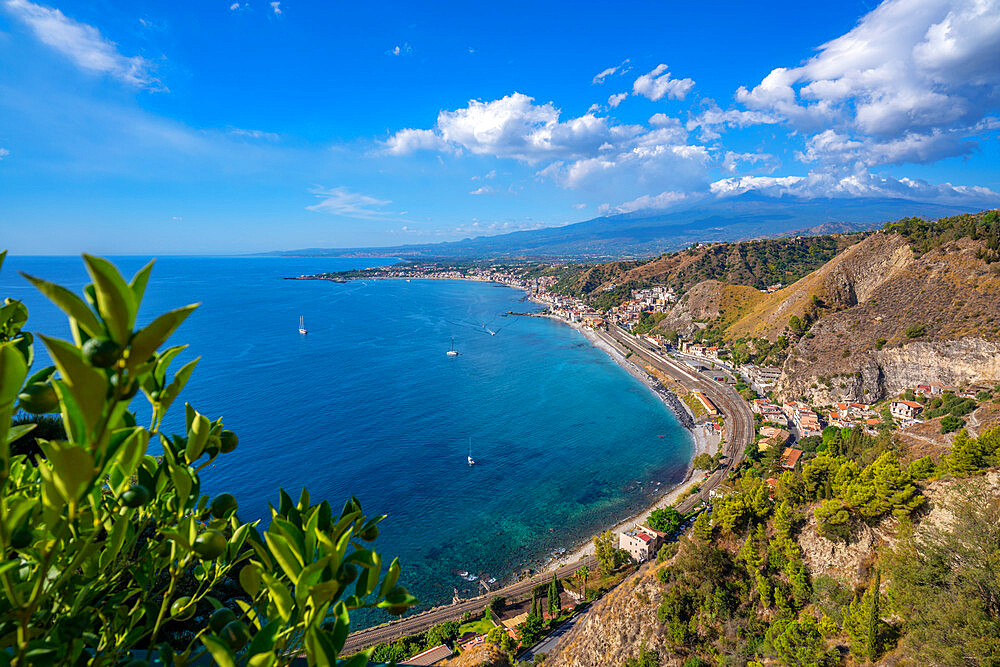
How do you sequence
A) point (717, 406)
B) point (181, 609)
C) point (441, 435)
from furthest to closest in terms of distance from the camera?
point (717, 406)
point (441, 435)
point (181, 609)

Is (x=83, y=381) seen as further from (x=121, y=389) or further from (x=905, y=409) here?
(x=905, y=409)

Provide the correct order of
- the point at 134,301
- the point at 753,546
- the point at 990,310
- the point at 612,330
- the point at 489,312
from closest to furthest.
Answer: the point at 134,301
the point at 753,546
the point at 990,310
the point at 612,330
the point at 489,312

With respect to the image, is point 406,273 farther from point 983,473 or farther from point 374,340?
point 983,473

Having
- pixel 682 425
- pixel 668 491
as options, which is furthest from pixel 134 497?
pixel 682 425

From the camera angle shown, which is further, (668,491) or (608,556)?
(668,491)

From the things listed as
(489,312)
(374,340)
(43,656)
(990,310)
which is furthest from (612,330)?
(43,656)

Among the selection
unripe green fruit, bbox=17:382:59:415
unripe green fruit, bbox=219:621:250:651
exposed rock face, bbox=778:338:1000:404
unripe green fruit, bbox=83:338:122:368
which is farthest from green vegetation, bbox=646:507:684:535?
unripe green fruit, bbox=83:338:122:368
